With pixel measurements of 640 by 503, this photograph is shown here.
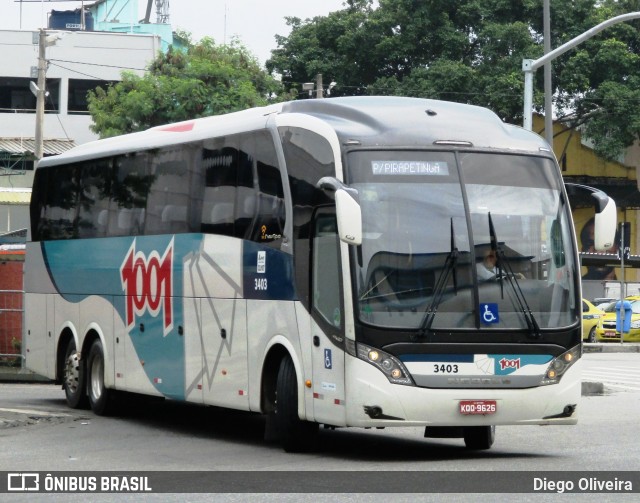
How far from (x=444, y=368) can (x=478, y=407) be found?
46 centimetres

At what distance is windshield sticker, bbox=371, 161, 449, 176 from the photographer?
1331cm

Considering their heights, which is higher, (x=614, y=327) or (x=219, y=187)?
(x=219, y=187)

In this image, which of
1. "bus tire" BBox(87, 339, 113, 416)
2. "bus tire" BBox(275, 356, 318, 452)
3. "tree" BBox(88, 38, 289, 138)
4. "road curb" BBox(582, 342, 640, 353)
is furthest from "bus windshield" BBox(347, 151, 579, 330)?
"tree" BBox(88, 38, 289, 138)

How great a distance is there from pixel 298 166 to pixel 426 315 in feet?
6.82

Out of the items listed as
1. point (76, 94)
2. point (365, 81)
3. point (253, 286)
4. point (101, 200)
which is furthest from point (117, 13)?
point (253, 286)

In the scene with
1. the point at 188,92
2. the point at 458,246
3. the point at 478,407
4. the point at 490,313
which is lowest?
the point at 478,407

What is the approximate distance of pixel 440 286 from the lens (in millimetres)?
13008

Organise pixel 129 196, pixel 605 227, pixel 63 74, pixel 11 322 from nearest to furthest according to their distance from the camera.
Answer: pixel 605 227 < pixel 129 196 < pixel 11 322 < pixel 63 74

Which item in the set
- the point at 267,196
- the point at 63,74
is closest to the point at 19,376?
the point at 267,196

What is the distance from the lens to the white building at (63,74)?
62.4 meters

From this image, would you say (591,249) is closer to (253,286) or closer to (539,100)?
(539,100)

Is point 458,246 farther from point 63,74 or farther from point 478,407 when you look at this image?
point 63,74

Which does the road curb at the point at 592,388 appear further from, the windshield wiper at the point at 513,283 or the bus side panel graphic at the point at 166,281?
the windshield wiper at the point at 513,283

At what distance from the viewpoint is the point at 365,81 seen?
185 feet
